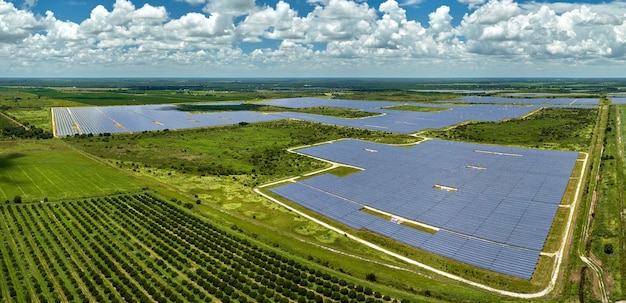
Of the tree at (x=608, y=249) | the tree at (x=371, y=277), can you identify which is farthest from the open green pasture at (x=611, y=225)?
the tree at (x=371, y=277)

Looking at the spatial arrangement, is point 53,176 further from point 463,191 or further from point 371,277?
point 463,191

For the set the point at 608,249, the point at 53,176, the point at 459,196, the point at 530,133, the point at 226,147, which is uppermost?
the point at 53,176

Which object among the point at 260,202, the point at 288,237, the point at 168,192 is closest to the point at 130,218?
the point at 168,192

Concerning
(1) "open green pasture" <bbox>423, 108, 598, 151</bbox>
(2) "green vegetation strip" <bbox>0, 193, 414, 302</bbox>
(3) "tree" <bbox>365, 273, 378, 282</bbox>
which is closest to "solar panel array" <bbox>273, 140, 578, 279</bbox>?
(3) "tree" <bbox>365, 273, 378, 282</bbox>

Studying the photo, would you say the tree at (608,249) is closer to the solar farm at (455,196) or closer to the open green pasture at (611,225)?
the open green pasture at (611,225)

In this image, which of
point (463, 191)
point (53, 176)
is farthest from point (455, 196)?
point (53, 176)
